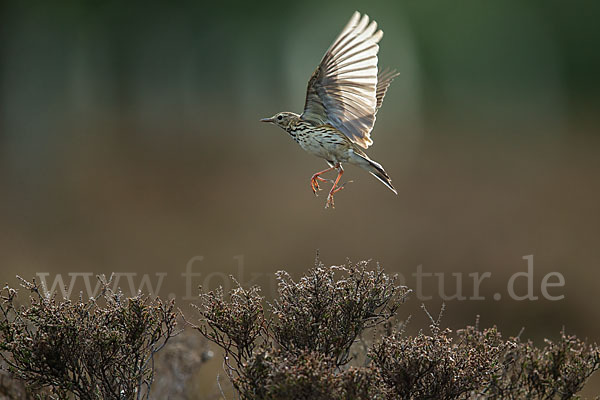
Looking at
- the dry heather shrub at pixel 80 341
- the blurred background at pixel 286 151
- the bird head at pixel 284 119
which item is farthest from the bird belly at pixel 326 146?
the blurred background at pixel 286 151

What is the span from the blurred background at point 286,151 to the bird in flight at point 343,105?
2.91m

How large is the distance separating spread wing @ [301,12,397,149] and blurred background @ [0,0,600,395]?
2905mm

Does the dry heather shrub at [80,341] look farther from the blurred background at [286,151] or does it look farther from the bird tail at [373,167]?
the blurred background at [286,151]

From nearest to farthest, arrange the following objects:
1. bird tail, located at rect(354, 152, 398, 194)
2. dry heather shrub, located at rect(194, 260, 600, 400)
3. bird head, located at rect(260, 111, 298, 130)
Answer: dry heather shrub, located at rect(194, 260, 600, 400), bird tail, located at rect(354, 152, 398, 194), bird head, located at rect(260, 111, 298, 130)

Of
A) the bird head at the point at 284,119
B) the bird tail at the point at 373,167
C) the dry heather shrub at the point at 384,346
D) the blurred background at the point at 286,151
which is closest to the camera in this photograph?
the dry heather shrub at the point at 384,346

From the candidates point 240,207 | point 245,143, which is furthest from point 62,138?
point 240,207

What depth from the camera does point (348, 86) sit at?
88.1 inches

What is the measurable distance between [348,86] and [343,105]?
0.08 meters

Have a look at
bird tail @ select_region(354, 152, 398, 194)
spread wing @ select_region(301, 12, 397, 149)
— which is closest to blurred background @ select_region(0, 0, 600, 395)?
spread wing @ select_region(301, 12, 397, 149)

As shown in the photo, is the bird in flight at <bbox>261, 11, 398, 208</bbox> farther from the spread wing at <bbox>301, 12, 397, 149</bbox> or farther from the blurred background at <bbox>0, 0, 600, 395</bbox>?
the blurred background at <bbox>0, 0, 600, 395</bbox>

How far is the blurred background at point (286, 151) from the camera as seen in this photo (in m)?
7.34

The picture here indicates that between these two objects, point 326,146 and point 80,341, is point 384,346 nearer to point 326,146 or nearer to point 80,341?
point 326,146

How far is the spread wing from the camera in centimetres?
215

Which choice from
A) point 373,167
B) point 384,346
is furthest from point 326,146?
point 384,346
